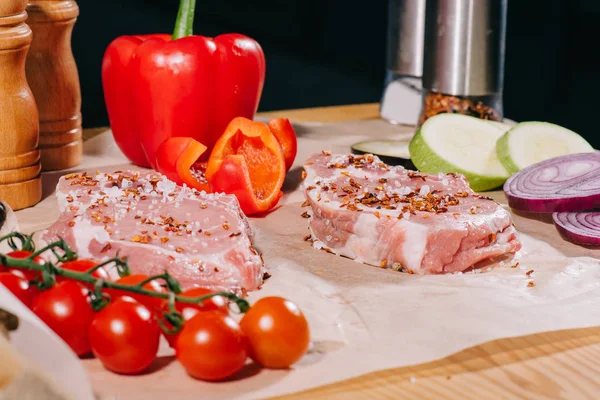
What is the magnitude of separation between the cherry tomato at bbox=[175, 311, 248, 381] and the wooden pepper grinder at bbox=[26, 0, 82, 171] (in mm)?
1725

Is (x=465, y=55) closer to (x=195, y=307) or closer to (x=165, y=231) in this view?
(x=165, y=231)

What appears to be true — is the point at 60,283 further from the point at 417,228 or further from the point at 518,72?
the point at 518,72

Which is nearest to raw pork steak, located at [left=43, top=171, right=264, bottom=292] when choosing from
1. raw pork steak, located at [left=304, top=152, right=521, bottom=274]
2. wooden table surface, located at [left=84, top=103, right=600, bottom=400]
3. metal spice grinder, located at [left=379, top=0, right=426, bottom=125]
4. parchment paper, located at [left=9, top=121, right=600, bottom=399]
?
parchment paper, located at [left=9, top=121, right=600, bottom=399]

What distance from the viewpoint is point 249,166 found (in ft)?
10.2

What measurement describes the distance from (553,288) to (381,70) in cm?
333

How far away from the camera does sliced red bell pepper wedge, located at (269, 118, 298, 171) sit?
3.17 metres

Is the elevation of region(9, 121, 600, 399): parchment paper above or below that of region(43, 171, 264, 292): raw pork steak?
below

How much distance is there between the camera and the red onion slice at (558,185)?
2722mm

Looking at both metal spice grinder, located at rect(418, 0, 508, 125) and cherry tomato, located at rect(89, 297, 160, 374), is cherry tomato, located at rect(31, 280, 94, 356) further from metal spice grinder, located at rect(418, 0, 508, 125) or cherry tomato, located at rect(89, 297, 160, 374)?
metal spice grinder, located at rect(418, 0, 508, 125)

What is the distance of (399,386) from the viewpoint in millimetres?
1811

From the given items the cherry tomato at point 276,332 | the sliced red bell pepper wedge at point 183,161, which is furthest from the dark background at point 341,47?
the cherry tomato at point 276,332

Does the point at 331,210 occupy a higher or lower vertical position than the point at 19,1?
lower

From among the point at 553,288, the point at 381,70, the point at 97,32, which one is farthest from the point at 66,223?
the point at 381,70

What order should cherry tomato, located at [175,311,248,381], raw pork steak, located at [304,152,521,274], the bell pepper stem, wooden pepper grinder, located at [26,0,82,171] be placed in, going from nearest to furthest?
cherry tomato, located at [175,311,248,381], raw pork steak, located at [304,152,521,274], wooden pepper grinder, located at [26,0,82,171], the bell pepper stem
